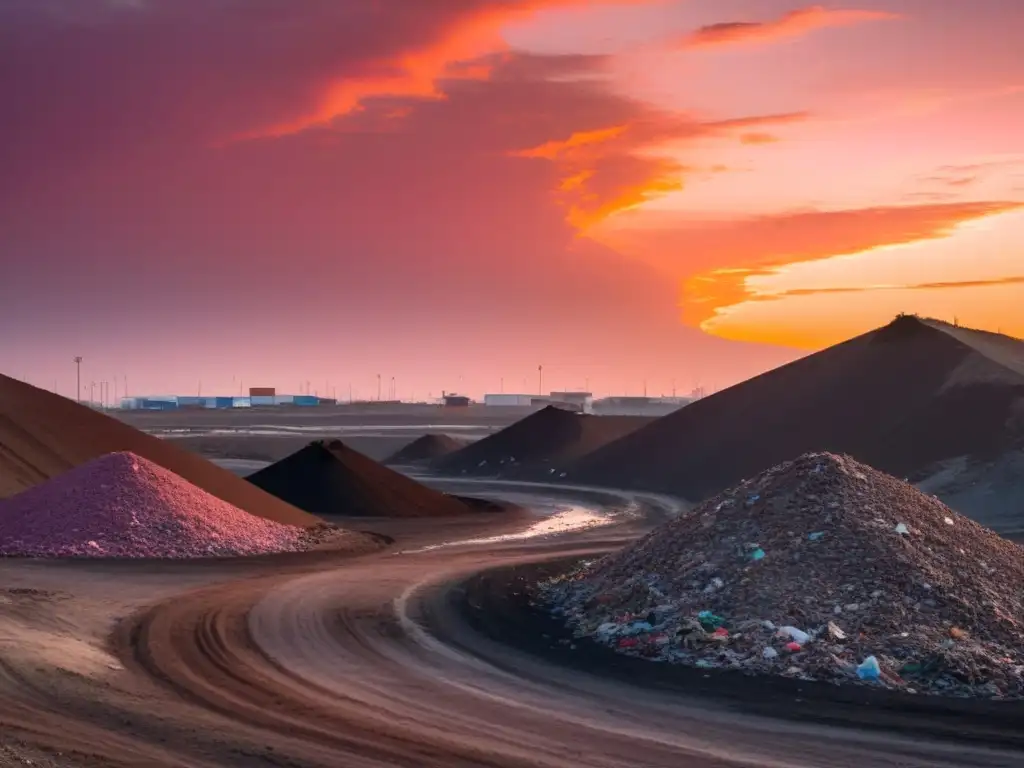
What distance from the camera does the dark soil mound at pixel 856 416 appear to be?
57.9 metres

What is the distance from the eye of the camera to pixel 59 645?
58.6 feet

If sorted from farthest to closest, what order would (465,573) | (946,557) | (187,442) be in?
(187,442)
(465,573)
(946,557)

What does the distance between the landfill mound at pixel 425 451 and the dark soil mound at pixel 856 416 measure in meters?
20.6

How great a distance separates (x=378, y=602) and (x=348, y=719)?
10.0 m

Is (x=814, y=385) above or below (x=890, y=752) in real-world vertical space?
above

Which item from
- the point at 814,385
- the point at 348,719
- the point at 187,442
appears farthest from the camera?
the point at 187,442

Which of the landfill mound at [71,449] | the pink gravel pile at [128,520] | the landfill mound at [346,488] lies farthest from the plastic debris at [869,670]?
the landfill mound at [346,488]

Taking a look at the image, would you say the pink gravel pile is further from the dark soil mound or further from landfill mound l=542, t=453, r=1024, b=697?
the dark soil mound

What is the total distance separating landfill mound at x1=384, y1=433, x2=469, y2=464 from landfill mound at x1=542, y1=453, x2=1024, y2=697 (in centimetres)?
6374

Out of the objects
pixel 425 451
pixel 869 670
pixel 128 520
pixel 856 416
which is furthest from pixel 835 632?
pixel 425 451

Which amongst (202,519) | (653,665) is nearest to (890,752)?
(653,665)

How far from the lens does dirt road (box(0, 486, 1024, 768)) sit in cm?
1312

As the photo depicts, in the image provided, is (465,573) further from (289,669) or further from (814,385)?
(814,385)

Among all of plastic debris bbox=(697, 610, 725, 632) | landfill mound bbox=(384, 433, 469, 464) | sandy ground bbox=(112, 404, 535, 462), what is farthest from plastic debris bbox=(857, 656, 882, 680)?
sandy ground bbox=(112, 404, 535, 462)
